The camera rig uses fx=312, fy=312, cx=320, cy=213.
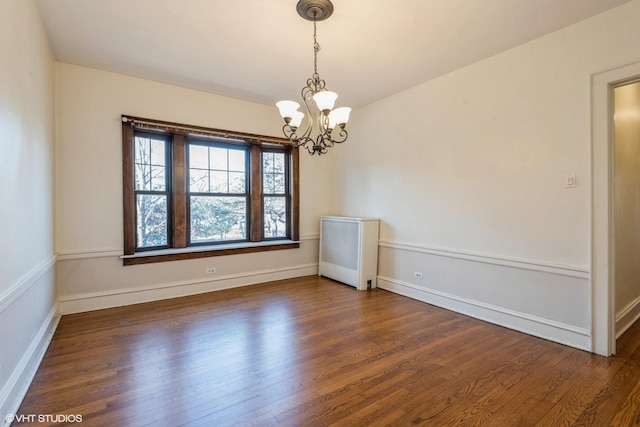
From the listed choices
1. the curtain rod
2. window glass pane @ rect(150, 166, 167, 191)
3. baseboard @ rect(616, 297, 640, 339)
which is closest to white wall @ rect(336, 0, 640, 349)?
baseboard @ rect(616, 297, 640, 339)

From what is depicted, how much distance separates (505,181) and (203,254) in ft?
12.4

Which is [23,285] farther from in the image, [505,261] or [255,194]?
[505,261]

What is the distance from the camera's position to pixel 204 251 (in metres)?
4.28

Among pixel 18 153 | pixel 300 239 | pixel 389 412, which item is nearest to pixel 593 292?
pixel 389 412

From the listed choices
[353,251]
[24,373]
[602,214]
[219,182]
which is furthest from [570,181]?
[24,373]

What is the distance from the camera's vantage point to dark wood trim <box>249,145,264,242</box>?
15.6ft

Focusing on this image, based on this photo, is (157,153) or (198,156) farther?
(198,156)

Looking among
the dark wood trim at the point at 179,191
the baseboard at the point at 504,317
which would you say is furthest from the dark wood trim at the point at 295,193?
the baseboard at the point at 504,317

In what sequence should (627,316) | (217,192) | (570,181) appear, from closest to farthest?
(570,181) < (627,316) < (217,192)

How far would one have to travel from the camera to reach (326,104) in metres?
2.31

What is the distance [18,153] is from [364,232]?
142 inches

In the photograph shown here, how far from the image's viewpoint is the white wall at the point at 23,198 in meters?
1.81

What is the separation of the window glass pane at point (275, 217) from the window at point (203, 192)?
2 cm

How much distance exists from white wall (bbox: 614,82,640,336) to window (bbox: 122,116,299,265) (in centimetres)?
386
